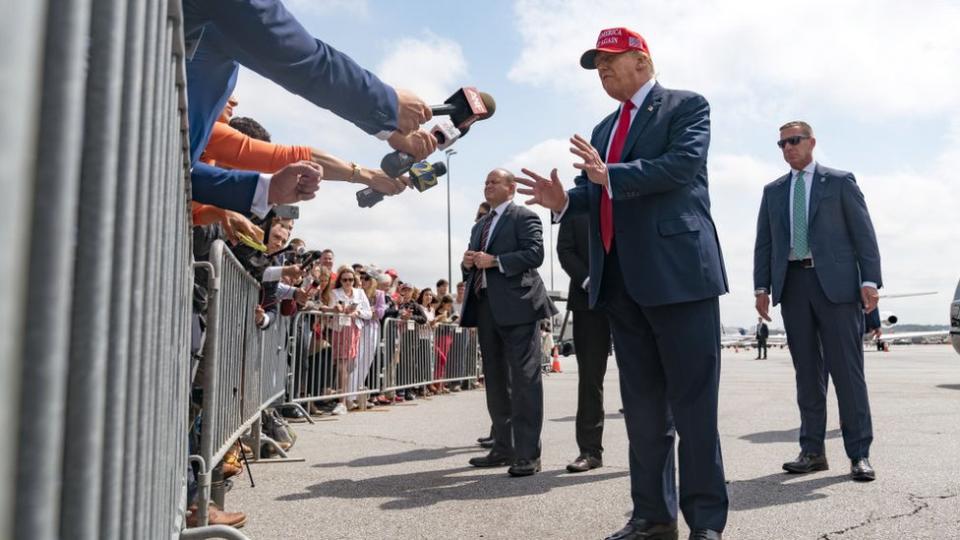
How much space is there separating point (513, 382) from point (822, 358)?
2.05m

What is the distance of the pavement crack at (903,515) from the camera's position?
333 cm

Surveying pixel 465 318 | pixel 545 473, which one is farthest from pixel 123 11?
pixel 465 318

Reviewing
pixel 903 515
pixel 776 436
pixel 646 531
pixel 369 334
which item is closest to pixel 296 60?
pixel 646 531

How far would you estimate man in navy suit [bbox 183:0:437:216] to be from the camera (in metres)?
1.96

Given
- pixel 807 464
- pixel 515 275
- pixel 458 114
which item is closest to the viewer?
pixel 458 114

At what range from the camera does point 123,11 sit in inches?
31.5

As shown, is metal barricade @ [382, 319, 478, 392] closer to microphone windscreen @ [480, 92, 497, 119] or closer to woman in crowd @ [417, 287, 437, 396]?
woman in crowd @ [417, 287, 437, 396]

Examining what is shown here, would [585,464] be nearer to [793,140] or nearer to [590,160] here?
[590,160]

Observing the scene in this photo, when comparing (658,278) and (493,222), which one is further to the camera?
(493,222)

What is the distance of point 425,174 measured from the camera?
3312mm

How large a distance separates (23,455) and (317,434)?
6781 millimetres

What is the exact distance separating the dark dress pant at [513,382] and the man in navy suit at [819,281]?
1.57 m

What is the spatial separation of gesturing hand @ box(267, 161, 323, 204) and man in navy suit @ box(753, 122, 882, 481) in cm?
351

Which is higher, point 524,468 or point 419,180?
point 419,180
